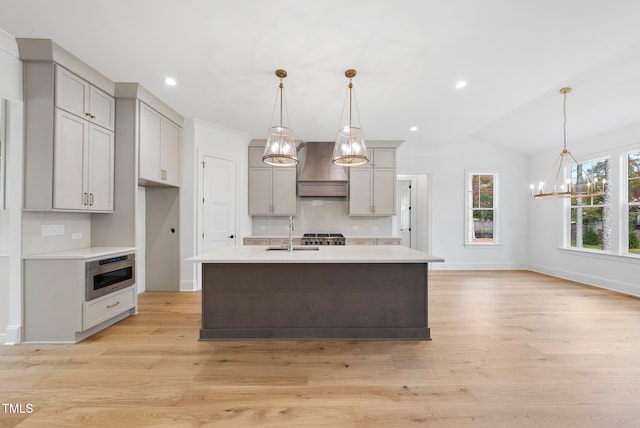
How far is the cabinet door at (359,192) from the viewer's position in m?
5.58

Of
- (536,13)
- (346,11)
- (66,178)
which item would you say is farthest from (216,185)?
(536,13)

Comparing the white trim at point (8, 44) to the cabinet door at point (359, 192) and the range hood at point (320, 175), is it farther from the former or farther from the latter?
the cabinet door at point (359, 192)

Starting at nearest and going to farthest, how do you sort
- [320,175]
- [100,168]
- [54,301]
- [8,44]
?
1. [8,44]
2. [54,301]
3. [100,168]
4. [320,175]

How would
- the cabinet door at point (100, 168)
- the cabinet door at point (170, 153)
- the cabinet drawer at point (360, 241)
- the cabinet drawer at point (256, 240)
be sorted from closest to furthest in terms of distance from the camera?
the cabinet door at point (100, 168) → the cabinet door at point (170, 153) → the cabinet drawer at point (256, 240) → the cabinet drawer at point (360, 241)

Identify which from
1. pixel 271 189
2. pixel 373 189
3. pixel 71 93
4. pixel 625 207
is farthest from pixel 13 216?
pixel 625 207

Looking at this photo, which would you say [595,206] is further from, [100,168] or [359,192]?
[100,168]

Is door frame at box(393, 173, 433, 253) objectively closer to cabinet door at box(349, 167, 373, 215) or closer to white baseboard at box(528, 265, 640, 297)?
cabinet door at box(349, 167, 373, 215)

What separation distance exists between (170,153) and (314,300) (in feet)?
10.2

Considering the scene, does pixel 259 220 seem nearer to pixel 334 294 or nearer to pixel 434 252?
pixel 334 294

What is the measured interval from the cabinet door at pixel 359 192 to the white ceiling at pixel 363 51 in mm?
1339

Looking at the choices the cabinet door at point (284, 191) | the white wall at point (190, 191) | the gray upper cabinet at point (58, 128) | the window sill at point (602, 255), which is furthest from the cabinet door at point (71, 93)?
the window sill at point (602, 255)

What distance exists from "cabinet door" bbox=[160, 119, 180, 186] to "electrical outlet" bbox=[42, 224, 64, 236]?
1361 mm

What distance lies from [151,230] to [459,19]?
15.4 ft

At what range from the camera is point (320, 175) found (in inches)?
213
